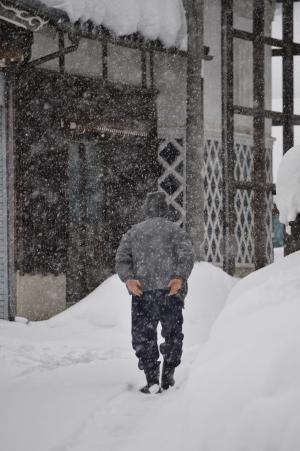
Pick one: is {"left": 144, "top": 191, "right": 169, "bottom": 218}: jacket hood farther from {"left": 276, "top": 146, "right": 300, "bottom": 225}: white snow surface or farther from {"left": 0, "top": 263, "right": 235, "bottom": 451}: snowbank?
{"left": 0, "top": 263, "right": 235, "bottom": 451}: snowbank

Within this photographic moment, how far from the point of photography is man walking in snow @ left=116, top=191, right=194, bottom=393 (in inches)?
248

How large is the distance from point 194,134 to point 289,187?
4.82 m

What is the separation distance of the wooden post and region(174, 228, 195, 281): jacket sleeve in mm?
4347

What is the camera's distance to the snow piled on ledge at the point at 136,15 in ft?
37.2

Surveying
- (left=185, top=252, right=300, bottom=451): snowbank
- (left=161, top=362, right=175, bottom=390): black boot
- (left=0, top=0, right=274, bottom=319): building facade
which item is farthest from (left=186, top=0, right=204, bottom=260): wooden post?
(left=185, top=252, right=300, bottom=451): snowbank

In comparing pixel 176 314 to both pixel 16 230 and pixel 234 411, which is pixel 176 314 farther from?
pixel 16 230

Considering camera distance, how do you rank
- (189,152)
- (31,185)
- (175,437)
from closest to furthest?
(175,437), (189,152), (31,185)

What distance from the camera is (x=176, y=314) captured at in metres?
6.39

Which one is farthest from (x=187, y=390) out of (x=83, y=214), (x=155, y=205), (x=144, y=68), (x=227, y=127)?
(x=144, y=68)

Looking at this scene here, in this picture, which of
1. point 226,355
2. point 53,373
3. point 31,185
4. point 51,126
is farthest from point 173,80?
point 226,355

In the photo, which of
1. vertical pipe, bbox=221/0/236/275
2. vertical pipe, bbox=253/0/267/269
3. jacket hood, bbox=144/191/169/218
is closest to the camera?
jacket hood, bbox=144/191/169/218

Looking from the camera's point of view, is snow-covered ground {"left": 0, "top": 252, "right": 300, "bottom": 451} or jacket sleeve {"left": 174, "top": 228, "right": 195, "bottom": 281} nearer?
snow-covered ground {"left": 0, "top": 252, "right": 300, "bottom": 451}

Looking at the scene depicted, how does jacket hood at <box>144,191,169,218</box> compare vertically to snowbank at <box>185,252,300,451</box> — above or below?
above

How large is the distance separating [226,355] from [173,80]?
10.5m
